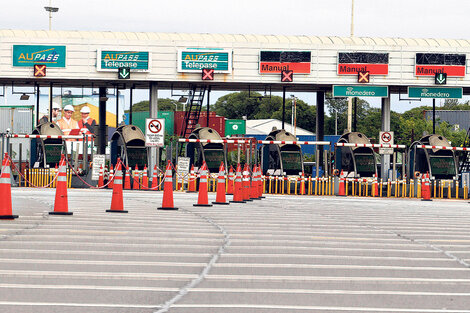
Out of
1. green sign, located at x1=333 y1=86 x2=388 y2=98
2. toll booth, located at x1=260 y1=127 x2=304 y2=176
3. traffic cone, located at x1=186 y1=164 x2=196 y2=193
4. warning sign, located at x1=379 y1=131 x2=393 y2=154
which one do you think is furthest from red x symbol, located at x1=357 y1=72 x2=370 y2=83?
traffic cone, located at x1=186 y1=164 x2=196 y2=193

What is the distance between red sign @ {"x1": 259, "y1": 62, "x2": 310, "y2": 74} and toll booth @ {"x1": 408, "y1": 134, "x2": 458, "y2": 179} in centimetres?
687

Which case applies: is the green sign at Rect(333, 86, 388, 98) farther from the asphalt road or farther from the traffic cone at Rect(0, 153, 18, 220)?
the traffic cone at Rect(0, 153, 18, 220)

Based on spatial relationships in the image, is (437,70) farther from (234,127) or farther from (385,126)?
(234,127)

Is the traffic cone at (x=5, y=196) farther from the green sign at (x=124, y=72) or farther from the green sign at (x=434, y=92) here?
the green sign at (x=434, y=92)

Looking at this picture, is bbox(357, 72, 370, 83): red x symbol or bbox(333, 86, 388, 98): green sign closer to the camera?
bbox(357, 72, 370, 83): red x symbol

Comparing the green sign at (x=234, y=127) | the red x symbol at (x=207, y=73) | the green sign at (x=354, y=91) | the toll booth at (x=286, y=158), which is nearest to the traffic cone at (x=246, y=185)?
the toll booth at (x=286, y=158)

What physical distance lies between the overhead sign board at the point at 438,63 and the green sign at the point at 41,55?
17.9 m

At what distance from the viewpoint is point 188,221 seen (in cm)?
1772

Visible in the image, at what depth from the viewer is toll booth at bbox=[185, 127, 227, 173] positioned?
139 ft

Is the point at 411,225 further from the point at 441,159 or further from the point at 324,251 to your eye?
the point at 441,159

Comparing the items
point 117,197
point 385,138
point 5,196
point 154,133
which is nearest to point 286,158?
point 385,138

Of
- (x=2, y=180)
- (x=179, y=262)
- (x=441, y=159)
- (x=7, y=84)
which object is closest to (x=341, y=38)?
(x=441, y=159)

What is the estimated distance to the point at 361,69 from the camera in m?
46.7

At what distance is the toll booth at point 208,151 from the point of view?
42438 millimetres
